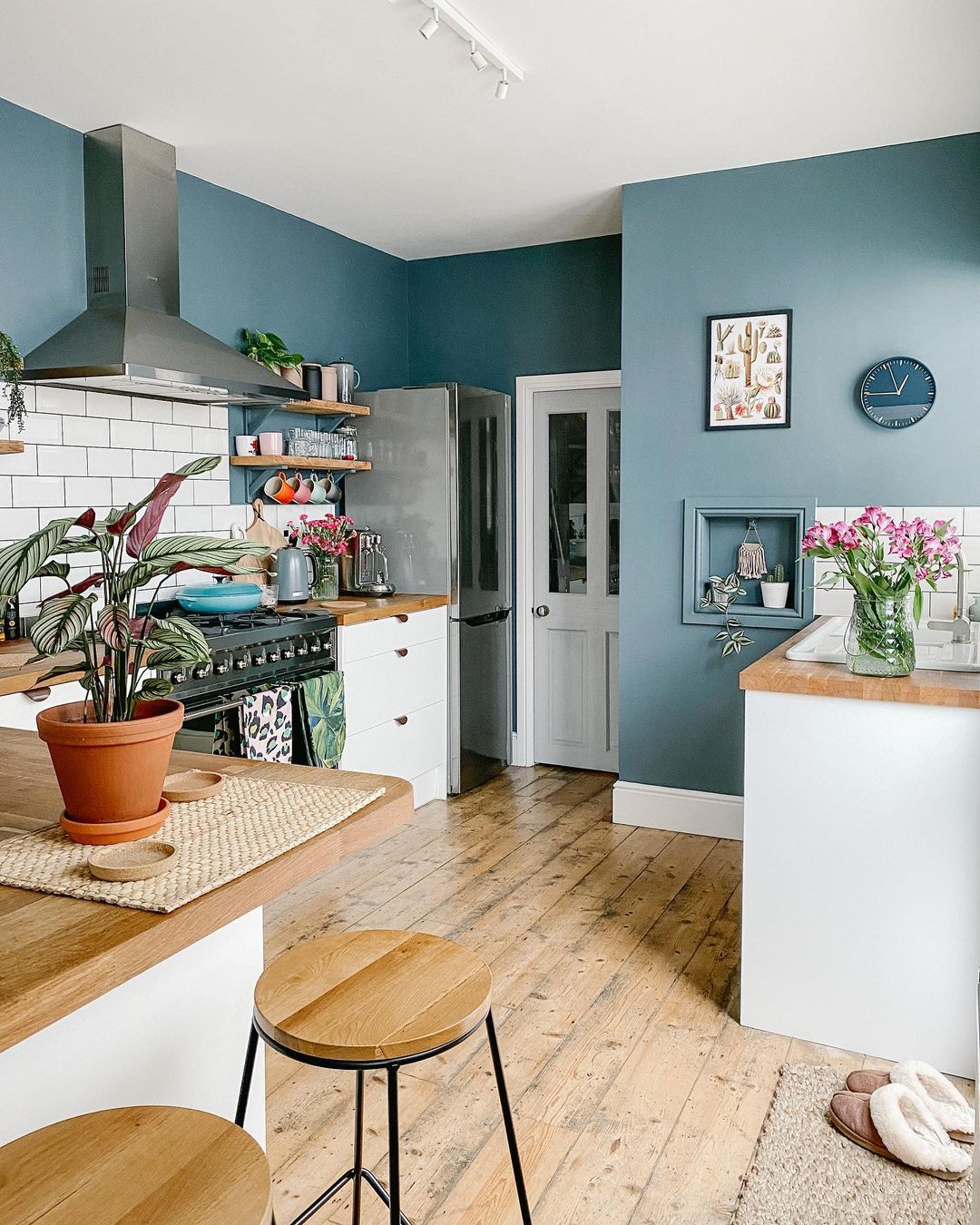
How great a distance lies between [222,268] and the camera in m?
4.20

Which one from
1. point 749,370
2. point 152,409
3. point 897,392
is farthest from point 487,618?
point 897,392

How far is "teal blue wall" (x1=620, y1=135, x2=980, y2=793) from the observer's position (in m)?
3.71

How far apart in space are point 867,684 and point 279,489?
288 cm

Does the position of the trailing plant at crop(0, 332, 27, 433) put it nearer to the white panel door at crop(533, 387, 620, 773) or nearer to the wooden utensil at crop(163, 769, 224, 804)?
the wooden utensil at crop(163, 769, 224, 804)

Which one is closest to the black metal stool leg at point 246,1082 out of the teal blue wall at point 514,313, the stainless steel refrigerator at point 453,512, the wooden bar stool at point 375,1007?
the wooden bar stool at point 375,1007

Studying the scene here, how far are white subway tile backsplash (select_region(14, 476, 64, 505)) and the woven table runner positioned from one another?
7.30 feet

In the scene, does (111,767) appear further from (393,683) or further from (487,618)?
(487,618)

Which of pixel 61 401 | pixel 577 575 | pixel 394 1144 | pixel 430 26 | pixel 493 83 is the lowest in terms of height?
pixel 394 1144

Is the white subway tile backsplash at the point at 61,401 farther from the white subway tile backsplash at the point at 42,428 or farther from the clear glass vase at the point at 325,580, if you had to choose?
the clear glass vase at the point at 325,580

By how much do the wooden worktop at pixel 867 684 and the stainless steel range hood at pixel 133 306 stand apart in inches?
85.8

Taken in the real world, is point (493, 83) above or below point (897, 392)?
Result: above

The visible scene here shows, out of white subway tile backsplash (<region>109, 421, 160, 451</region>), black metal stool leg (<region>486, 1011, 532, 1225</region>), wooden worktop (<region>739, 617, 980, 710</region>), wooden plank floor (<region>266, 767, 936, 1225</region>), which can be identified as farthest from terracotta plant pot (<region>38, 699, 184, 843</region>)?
white subway tile backsplash (<region>109, 421, 160, 451</region>)

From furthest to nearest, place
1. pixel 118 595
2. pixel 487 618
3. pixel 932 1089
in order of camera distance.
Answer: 1. pixel 487 618
2. pixel 932 1089
3. pixel 118 595

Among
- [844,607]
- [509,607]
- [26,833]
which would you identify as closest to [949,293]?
[844,607]
